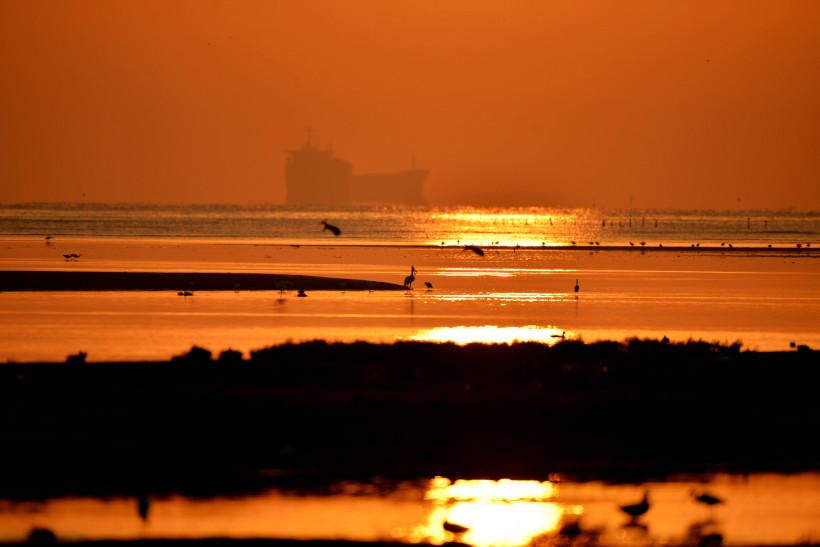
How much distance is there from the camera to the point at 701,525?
16609 mm

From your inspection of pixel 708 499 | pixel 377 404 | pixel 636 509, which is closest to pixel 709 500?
pixel 708 499

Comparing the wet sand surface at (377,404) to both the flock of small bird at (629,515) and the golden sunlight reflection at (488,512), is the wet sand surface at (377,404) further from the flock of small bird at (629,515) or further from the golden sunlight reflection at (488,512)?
the flock of small bird at (629,515)

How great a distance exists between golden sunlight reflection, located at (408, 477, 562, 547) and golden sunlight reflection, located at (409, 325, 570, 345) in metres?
13.7

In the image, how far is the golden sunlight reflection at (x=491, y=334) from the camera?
108 ft

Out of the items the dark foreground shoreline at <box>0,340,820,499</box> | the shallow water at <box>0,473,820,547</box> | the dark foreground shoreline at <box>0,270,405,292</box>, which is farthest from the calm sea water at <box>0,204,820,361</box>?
the shallow water at <box>0,473,820,547</box>

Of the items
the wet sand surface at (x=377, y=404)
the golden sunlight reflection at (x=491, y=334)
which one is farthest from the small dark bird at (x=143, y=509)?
the golden sunlight reflection at (x=491, y=334)

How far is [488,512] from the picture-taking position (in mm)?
17000

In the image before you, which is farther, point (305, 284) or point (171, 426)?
point (305, 284)

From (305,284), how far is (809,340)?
23467mm

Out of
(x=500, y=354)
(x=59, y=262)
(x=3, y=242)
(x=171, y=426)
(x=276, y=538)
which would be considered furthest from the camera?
(x=3, y=242)

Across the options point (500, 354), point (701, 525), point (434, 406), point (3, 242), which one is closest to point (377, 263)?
point (3, 242)

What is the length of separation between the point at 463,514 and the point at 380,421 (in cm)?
435

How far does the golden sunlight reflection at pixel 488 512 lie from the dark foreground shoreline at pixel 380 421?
2.32 ft

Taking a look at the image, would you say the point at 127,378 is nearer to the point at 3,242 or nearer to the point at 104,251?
the point at 104,251
